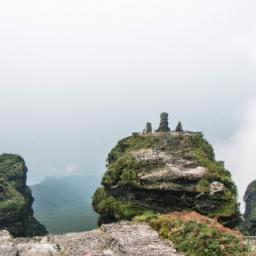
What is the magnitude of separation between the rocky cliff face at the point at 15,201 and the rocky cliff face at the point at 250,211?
43.1 metres

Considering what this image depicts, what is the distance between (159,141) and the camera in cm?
2842

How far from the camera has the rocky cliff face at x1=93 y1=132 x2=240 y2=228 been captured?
68.1 ft

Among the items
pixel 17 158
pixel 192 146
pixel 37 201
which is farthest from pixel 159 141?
pixel 37 201

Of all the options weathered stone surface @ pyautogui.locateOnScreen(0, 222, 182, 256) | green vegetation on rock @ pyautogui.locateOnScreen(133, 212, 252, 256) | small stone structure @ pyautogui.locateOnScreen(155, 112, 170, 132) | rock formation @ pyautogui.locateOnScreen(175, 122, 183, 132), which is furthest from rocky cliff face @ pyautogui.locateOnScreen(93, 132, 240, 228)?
weathered stone surface @ pyautogui.locateOnScreen(0, 222, 182, 256)

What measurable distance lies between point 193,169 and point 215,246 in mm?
12017

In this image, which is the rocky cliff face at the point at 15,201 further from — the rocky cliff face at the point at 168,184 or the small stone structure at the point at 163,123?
the small stone structure at the point at 163,123

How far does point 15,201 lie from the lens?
128 feet

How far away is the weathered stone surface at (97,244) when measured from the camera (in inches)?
480

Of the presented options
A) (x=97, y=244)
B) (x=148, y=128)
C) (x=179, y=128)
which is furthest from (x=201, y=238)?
(x=148, y=128)

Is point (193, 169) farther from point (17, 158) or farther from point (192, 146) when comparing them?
point (17, 158)

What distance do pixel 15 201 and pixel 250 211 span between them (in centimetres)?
5343

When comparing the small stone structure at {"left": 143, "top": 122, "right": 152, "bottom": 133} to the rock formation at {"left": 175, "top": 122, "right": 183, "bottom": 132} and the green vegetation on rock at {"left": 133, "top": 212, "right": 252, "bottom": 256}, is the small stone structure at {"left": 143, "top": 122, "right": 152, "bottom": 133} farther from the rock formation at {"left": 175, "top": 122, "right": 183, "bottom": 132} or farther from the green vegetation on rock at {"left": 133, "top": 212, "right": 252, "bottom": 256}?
the green vegetation on rock at {"left": 133, "top": 212, "right": 252, "bottom": 256}

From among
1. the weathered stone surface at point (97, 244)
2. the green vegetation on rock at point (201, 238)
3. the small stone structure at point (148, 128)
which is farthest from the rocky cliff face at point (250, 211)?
the weathered stone surface at point (97, 244)

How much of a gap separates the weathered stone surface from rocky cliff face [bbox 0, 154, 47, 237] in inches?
1025
